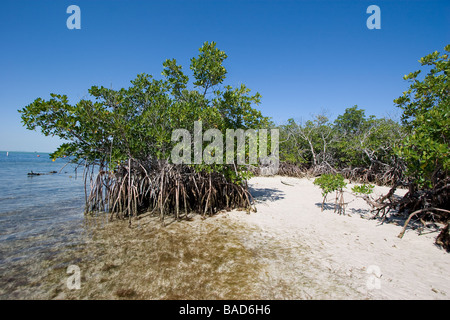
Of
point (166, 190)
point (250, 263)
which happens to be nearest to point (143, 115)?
point (166, 190)

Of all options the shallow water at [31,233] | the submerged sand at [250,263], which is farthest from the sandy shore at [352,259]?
the shallow water at [31,233]

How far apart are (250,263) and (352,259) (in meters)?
2.07

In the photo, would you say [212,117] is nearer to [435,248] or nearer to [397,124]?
[435,248]

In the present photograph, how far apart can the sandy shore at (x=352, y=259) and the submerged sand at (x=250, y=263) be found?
0.05 ft

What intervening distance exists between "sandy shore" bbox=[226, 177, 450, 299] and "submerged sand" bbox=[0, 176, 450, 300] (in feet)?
0.05

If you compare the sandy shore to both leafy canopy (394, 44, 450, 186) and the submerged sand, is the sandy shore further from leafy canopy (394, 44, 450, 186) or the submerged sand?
leafy canopy (394, 44, 450, 186)

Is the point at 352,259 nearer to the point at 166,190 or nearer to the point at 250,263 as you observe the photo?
the point at 250,263

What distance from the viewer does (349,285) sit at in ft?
10.2

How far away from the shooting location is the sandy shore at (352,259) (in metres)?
2.99

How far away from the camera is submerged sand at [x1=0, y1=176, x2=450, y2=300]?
3023 millimetres

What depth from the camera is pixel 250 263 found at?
3.86 meters

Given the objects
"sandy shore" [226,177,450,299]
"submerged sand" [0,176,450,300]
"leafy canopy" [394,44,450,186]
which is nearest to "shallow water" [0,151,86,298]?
"submerged sand" [0,176,450,300]

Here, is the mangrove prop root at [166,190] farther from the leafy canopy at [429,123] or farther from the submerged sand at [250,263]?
the leafy canopy at [429,123]

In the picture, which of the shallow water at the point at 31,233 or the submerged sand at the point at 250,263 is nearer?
the submerged sand at the point at 250,263
